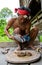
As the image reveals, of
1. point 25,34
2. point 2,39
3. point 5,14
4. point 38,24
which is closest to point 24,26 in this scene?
point 25,34

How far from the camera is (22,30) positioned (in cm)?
409

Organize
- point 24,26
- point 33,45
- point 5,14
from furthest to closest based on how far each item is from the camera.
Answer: point 5,14
point 33,45
point 24,26

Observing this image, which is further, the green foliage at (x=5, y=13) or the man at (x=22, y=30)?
the green foliage at (x=5, y=13)

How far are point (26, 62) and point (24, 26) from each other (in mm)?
1034

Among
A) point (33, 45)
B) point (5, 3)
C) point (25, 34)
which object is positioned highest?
point (5, 3)

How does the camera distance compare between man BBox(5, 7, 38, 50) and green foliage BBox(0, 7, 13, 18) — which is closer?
man BBox(5, 7, 38, 50)

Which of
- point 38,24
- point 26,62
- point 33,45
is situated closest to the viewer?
point 26,62

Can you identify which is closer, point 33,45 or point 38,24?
point 33,45

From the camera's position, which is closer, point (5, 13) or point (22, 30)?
point (22, 30)

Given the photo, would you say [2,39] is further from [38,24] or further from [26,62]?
[26,62]

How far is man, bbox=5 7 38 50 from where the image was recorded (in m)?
3.90

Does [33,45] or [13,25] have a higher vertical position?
[13,25]

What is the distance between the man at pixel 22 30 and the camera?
153 inches

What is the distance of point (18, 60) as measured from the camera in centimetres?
325
